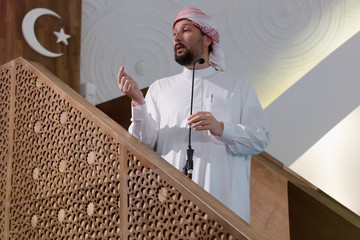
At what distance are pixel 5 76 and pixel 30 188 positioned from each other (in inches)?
31.2

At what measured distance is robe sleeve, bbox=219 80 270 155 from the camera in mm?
3059

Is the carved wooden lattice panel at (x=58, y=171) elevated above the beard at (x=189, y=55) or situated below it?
below

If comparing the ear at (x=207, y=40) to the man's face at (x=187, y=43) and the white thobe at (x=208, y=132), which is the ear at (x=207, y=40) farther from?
the white thobe at (x=208, y=132)

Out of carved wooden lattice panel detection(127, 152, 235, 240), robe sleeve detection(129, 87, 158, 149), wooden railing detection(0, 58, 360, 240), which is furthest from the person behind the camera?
robe sleeve detection(129, 87, 158, 149)

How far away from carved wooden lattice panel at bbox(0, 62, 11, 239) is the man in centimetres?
85

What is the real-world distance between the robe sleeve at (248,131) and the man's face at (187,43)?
37 cm

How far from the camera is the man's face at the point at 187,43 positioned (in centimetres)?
340

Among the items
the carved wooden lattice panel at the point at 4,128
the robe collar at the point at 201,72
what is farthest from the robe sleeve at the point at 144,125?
the carved wooden lattice panel at the point at 4,128

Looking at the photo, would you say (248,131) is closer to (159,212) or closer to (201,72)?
(201,72)

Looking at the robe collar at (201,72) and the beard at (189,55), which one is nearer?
the beard at (189,55)

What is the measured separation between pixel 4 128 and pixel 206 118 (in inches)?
53.1

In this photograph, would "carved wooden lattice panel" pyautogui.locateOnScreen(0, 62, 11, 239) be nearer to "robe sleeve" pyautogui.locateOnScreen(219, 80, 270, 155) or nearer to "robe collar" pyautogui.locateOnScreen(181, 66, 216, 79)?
"robe collar" pyautogui.locateOnScreen(181, 66, 216, 79)

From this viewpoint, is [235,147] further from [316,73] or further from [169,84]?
[316,73]

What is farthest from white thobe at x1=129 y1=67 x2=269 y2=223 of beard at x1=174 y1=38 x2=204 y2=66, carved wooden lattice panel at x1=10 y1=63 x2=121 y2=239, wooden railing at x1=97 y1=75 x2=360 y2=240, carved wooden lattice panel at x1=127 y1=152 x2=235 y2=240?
wooden railing at x1=97 y1=75 x2=360 y2=240
